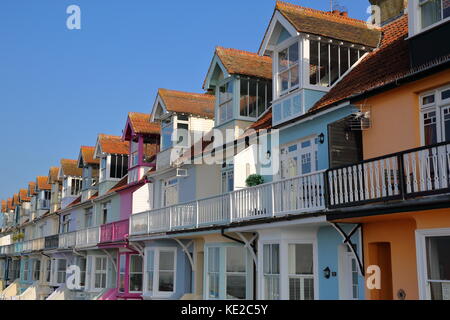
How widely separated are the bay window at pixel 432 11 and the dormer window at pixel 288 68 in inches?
182

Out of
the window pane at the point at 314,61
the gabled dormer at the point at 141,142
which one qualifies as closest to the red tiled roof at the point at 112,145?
the gabled dormer at the point at 141,142

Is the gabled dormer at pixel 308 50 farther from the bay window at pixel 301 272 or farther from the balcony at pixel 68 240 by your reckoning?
the balcony at pixel 68 240

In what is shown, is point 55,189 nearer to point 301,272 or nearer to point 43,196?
point 43,196

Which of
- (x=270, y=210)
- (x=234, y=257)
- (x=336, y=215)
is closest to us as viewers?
(x=336, y=215)

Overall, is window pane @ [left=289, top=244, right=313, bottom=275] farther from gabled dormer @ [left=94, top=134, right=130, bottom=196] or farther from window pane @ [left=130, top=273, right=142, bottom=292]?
gabled dormer @ [left=94, top=134, right=130, bottom=196]

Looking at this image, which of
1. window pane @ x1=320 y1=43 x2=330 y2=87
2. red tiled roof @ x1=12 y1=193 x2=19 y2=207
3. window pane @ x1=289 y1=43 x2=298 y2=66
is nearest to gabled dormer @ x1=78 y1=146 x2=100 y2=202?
window pane @ x1=289 y1=43 x2=298 y2=66

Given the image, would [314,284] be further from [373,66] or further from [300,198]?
[373,66]

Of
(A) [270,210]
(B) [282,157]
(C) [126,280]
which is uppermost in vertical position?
(B) [282,157]

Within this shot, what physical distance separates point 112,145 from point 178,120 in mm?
9638

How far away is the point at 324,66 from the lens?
56.9 ft

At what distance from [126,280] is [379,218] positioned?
17629mm

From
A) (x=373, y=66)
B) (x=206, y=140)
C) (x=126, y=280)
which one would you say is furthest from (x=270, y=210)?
(x=126, y=280)

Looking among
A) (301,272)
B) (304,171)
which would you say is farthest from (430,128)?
(301,272)

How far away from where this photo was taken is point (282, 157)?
17250mm
